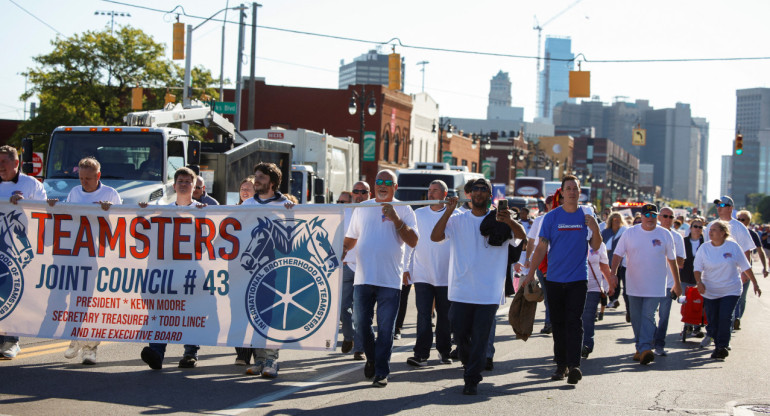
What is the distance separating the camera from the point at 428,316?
33.4ft

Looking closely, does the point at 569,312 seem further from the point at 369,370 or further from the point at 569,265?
the point at 369,370

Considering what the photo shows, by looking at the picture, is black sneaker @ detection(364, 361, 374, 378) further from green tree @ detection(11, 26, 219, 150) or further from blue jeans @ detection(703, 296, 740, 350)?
green tree @ detection(11, 26, 219, 150)

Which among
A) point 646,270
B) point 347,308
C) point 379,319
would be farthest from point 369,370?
point 646,270

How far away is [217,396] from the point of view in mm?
7938

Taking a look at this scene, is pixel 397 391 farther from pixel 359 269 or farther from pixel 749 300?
pixel 749 300

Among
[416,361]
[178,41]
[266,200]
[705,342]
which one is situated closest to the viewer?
[266,200]

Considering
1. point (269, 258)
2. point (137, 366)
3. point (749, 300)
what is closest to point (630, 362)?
point (269, 258)

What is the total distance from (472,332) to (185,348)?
292 cm

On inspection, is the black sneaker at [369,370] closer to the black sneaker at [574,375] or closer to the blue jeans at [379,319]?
the blue jeans at [379,319]

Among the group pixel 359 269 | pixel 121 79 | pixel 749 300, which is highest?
pixel 121 79

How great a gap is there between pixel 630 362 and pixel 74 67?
143 feet

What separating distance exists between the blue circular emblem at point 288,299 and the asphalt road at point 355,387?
53 centimetres

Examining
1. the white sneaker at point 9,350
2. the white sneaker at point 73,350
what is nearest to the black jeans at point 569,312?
the white sneaker at point 73,350

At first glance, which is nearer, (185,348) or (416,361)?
(185,348)
